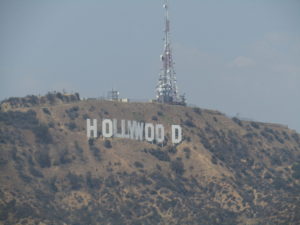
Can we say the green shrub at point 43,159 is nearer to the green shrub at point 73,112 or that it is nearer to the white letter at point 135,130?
the green shrub at point 73,112

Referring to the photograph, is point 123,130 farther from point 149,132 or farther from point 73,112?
point 73,112

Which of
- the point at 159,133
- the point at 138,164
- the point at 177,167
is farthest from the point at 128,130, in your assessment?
the point at 177,167

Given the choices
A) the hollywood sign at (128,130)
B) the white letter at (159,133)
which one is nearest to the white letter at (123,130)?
the hollywood sign at (128,130)

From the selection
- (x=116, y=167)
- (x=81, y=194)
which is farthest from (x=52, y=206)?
(x=116, y=167)

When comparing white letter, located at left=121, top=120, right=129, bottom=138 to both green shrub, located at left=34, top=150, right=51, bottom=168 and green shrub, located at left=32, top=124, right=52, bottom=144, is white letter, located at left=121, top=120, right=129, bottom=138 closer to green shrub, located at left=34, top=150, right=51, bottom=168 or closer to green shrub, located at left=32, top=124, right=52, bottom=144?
green shrub, located at left=32, top=124, right=52, bottom=144

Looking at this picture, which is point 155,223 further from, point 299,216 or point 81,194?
point 299,216

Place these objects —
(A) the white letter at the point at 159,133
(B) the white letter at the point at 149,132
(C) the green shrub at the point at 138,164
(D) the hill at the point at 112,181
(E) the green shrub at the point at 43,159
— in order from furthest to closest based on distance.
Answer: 1. (A) the white letter at the point at 159,133
2. (B) the white letter at the point at 149,132
3. (C) the green shrub at the point at 138,164
4. (E) the green shrub at the point at 43,159
5. (D) the hill at the point at 112,181
